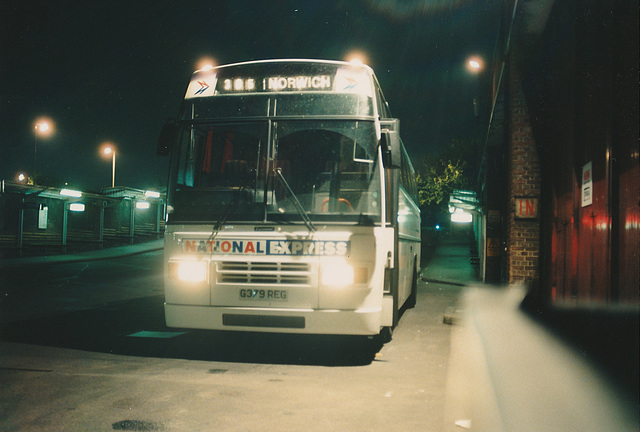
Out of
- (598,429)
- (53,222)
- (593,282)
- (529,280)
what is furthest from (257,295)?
(53,222)

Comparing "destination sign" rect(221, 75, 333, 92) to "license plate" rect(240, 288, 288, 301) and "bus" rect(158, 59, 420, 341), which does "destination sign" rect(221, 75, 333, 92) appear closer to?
"bus" rect(158, 59, 420, 341)

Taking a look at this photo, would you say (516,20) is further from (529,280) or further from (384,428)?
(384,428)

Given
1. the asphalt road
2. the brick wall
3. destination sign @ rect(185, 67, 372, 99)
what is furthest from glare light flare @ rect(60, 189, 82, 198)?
destination sign @ rect(185, 67, 372, 99)

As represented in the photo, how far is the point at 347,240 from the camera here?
673 cm

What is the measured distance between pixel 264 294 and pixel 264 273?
249 millimetres

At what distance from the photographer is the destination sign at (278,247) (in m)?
6.73

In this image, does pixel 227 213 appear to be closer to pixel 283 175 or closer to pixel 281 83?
pixel 283 175

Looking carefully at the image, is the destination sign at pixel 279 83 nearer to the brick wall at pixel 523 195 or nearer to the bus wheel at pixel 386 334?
the bus wheel at pixel 386 334

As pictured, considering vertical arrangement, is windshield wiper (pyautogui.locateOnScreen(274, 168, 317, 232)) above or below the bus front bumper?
above

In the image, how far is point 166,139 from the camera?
23.6 ft

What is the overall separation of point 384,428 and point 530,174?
11.0 m

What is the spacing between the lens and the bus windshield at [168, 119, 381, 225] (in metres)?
6.88

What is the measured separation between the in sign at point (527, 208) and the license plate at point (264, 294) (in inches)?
360

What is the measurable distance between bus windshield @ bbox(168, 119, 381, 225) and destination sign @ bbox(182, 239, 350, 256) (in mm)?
268
